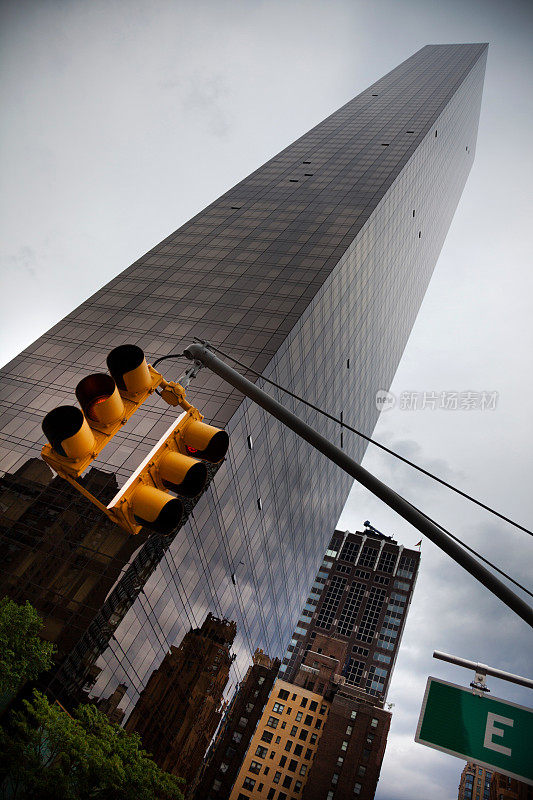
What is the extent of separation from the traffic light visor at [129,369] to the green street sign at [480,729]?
5071 mm

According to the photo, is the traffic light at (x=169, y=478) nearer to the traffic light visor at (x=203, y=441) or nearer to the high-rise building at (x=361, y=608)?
the traffic light visor at (x=203, y=441)

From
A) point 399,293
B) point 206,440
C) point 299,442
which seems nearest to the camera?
point 206,440

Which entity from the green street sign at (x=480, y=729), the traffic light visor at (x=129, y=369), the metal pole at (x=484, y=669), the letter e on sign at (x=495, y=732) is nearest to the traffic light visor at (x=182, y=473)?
the traffic light visor at (x=129, y=369)

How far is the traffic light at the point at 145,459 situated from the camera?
3252mm

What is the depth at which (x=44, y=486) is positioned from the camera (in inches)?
1180

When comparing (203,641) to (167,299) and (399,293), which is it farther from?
(399,293)

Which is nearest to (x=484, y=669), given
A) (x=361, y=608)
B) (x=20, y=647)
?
(x=20, y=647)

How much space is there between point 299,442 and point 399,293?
43935 mm

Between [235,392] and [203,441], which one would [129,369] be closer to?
[203,441]

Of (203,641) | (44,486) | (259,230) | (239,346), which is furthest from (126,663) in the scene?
(259,230)

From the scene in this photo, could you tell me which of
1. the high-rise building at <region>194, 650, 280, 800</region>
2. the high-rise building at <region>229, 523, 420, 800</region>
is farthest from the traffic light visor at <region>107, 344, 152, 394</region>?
the high-rise building at <region>229, 523, 420, 800</region>

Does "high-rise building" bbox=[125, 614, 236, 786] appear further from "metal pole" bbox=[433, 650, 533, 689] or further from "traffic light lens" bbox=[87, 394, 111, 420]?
"traffic light lens" bbox=[87, 394, 111, 420]

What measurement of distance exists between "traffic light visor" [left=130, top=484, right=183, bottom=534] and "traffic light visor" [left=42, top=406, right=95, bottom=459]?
489mm

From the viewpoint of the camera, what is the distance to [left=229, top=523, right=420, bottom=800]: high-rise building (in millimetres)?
75625
